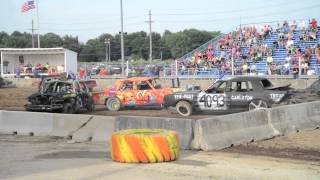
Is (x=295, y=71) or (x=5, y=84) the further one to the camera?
(x=5, y=84)

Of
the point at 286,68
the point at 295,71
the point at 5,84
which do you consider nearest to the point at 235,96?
the point at 295,71

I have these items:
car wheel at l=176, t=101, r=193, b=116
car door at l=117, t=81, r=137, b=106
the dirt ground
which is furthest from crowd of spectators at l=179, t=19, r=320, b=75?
the dirt ground

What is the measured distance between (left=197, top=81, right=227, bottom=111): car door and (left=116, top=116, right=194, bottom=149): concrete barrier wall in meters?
6.65

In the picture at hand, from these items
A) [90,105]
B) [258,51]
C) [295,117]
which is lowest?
[295,117]

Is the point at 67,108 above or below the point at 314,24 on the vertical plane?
below

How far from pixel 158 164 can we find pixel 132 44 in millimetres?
136261

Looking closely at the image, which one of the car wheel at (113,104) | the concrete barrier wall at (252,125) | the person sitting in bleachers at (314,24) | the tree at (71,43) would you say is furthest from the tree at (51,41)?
the concrete barrier wall at (252,125)

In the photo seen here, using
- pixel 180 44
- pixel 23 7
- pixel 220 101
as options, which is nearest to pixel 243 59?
pixel 220 101

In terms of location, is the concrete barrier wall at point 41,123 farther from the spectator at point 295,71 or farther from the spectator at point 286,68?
the spectator at point 286,68

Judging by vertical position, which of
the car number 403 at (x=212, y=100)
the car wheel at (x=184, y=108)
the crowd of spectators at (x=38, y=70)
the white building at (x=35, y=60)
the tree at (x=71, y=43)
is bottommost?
the car wheel at (x=184, y=108)

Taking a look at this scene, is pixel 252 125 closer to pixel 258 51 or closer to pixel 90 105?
pixel 90 105

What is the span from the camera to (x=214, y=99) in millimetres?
19453

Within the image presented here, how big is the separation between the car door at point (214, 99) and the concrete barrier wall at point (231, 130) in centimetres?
561

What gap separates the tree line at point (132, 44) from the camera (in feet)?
434
